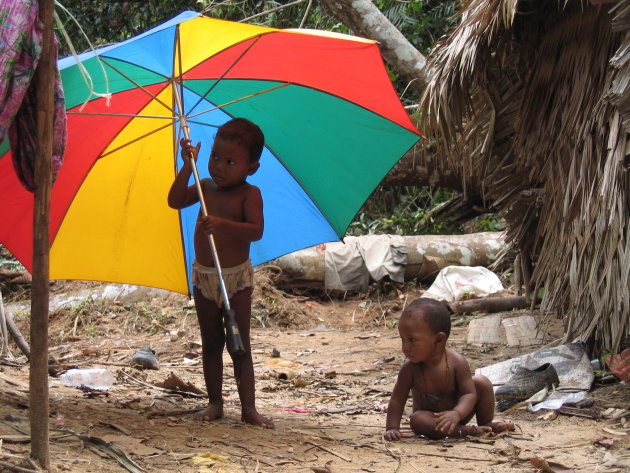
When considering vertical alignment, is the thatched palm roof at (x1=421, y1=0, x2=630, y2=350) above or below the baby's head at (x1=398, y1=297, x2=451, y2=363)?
above

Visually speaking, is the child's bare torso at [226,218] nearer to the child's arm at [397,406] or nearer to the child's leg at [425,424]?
the child's arm at [397,406]

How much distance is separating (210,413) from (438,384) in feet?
3.77

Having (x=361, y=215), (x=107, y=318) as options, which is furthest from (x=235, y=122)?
(x=361, y=215)

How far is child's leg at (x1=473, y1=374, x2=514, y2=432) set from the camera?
361 centimetres

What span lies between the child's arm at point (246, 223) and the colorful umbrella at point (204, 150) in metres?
0.56

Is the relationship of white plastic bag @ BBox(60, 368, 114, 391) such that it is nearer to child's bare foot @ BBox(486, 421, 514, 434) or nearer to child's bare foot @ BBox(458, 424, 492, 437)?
child's bare foot @ BBox(458, 424, 492, 437)

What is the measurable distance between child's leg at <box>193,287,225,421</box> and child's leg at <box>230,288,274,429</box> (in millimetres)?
111

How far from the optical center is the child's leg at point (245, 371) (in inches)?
146

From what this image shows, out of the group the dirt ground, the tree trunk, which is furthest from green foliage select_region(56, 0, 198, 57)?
the dirt ground

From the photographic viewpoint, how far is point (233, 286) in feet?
12.5

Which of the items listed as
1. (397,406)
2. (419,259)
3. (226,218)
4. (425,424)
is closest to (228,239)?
(226,218)

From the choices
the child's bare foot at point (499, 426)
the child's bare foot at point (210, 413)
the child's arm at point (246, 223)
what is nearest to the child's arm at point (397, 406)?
the child's bare foot at point (499, 426)

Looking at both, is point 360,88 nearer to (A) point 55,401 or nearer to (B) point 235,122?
(B) point 235,122

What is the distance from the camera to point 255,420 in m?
3.72
